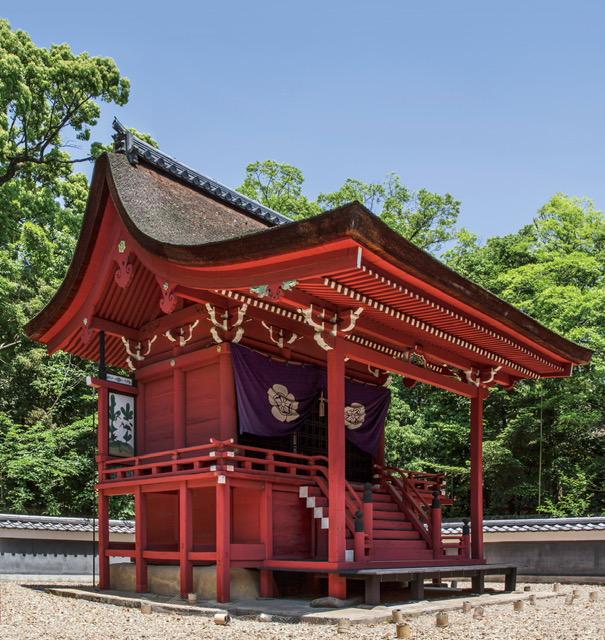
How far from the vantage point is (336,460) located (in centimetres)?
1014

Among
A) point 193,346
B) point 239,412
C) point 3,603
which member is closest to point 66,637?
point 3,603

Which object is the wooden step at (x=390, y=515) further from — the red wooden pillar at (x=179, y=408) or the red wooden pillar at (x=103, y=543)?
the red wooden pillar at (x=103, y=543)

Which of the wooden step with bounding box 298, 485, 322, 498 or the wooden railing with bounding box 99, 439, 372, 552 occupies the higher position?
the wooden railing with bounding box 99, 439, 372, 552

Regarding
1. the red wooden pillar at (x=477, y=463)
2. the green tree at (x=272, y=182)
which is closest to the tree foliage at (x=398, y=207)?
the green tree at (x=272, y=182)

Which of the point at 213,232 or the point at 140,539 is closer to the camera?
the point at 140,539

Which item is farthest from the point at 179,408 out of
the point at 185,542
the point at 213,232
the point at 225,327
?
the point at 213,232

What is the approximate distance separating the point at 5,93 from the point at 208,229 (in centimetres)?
981

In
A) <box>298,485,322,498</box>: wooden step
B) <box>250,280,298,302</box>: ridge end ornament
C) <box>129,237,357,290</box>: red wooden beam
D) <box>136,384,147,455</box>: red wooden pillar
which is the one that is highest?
<box>129,237,357,290</box>: red wooden beam

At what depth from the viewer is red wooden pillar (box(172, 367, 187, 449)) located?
12047mm

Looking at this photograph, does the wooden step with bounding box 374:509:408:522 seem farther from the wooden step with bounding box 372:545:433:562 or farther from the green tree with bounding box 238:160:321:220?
the green tree with bounding box 238:160:321:220

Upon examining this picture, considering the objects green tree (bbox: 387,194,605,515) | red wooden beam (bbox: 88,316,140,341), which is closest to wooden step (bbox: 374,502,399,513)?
red wooden beam (bbox: 88,316,140,341)

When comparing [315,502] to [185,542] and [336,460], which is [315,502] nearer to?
[336,460]

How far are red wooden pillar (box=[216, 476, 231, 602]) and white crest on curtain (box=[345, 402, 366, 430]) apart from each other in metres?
3.94

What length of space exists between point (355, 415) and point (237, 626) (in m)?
6.06
